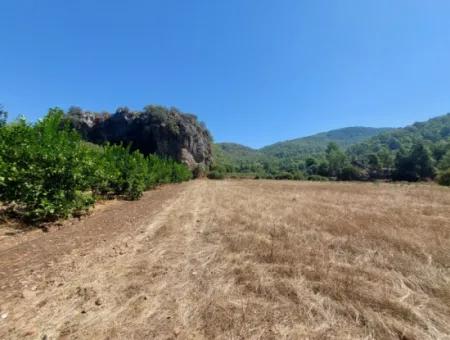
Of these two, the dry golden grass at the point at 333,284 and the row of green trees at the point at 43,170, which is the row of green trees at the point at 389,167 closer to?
the row of green trees at the point at 43,170

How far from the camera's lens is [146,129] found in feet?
204

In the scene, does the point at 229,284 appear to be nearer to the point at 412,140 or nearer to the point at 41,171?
the point at 41,171

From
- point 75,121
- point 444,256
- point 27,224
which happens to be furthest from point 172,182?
point 75,121

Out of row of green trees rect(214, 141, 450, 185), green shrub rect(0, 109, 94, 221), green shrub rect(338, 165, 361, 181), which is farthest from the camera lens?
green shrub rect(338, 165, 361, 181)

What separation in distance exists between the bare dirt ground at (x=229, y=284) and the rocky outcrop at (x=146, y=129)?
2364 inches

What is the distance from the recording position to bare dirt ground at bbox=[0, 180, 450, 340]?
95.3 inches

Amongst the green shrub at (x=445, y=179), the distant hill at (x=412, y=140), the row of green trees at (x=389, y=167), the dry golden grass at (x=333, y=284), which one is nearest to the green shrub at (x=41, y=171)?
the dry golden grass at (x=333, y=284)

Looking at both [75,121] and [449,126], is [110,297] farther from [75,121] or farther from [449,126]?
[449,126]

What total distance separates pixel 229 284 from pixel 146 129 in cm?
6430

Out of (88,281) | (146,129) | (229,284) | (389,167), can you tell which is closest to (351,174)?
(389,167)

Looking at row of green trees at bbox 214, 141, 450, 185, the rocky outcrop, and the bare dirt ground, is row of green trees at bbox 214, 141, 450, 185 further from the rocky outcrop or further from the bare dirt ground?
the bare dirt ground

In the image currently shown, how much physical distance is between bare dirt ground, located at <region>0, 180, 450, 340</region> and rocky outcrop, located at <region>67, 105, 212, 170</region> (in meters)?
60.1

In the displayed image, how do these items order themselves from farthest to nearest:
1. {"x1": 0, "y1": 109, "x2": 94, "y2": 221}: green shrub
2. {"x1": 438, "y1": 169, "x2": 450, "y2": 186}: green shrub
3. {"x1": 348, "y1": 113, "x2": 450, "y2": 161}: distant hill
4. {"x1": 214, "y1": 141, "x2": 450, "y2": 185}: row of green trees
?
{"x1": 348, "y1": 113, "x2": 450, "y2": 161}: distant hill, {"x1": 214, "y1": 141, "x2": 450, "y2": 185}: row of green trees, {"x1": 438, "y1": 169, "x2": 450, "y2": 186}: green shrub, {"x1": 0, "y1": 109, "x2": 94, "y2": 221}: green shrub

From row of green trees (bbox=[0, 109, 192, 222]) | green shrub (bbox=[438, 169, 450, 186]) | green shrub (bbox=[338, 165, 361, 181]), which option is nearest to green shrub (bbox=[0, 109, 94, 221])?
row of green trees (bbox=[0, 109, 192, 222])
